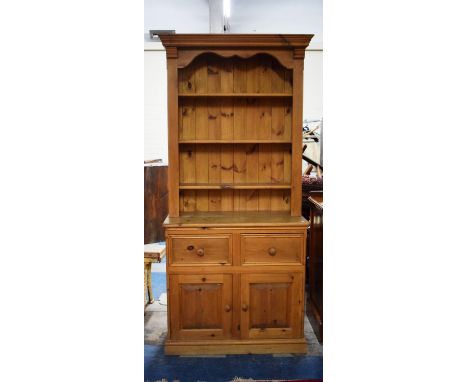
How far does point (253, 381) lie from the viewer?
91.3 inches

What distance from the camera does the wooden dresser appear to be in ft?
8.57

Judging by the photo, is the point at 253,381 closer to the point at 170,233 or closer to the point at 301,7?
the point at 170,233

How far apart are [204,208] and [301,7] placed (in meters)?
4.20

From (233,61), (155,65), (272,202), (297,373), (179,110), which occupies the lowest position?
(297,373)

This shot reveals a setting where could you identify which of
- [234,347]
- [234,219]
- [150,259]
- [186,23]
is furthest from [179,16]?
[234,347]

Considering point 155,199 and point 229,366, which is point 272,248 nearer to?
point 229,366

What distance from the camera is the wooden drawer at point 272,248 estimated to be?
103 inches

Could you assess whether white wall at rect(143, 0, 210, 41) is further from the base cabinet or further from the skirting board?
the skirting board

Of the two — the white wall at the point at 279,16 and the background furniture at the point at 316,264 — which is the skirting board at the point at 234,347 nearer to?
the background furniture at the point at 316,264

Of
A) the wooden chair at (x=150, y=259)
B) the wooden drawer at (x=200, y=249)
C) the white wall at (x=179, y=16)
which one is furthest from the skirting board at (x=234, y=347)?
the white wall at (x=179, y=16)

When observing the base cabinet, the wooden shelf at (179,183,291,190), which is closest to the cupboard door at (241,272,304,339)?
the base cabinet

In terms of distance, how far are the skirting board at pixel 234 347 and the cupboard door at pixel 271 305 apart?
42 mm
